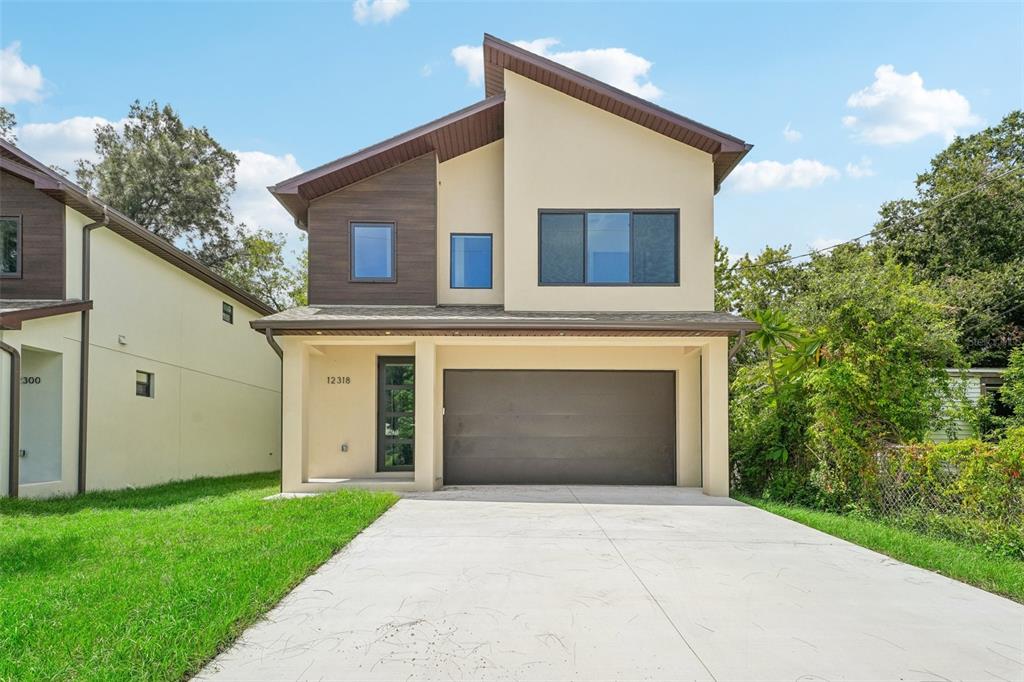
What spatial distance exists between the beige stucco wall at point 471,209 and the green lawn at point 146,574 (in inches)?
178

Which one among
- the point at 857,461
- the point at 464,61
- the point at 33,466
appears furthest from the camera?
the point at 464,61

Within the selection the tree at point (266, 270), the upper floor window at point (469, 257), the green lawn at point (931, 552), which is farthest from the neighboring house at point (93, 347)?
the tree at point (266, 270)

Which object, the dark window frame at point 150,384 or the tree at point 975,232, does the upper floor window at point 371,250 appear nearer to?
the dark window frame at point 150,384

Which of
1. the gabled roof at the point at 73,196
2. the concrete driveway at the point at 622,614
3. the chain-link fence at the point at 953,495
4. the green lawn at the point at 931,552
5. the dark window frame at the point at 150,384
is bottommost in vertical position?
the green lawn at the point at 931,552

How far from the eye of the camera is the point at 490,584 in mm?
6090

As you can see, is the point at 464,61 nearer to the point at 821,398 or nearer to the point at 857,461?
the point at 821,398

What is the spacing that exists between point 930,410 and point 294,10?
11.8m

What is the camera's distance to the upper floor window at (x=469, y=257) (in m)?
13.9

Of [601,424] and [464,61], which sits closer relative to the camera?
[601,424]

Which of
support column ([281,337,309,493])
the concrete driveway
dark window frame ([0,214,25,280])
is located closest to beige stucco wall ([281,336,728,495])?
support column ([281,337,309,493])

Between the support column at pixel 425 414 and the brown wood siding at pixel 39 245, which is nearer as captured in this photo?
the support column at pixel 425 414

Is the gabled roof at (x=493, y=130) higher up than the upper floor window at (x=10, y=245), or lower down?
higher up

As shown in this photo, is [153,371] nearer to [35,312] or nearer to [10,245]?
[10,245]

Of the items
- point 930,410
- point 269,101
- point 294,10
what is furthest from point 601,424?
point 269,101
